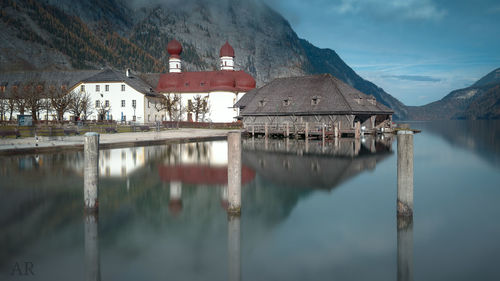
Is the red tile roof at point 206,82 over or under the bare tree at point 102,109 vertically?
over

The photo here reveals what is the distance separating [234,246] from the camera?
11.2 metres

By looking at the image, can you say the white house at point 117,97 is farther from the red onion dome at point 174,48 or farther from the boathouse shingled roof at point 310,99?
the boathouse shingled roof at point 310,99

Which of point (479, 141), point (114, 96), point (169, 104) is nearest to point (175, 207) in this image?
point (479, 141)

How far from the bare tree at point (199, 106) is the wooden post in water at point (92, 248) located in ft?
212

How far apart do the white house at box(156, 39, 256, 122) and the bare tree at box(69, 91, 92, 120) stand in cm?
1454

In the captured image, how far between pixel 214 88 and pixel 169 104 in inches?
356

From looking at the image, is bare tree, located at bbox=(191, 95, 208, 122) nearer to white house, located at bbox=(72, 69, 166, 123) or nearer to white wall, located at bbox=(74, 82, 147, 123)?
white house, located at bbox=(72, 69, 166, 123)

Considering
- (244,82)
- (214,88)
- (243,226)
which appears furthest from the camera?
(244,82)

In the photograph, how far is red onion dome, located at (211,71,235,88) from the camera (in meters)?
81.1

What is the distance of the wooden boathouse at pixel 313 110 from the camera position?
170 feet

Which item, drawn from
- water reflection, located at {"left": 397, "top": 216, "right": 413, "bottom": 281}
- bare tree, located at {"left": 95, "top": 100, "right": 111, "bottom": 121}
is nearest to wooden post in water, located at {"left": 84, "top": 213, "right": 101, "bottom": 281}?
water reflection, located at {"left": 397, "top": 216, "right": 413, "bottom": 281}

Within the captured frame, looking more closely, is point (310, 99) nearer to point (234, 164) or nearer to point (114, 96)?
point (114, 96)

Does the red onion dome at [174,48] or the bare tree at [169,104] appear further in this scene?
the red onion dome at [174,48]

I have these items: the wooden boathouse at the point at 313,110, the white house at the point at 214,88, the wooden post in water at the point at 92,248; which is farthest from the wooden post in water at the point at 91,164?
the white house at the point at 214,88
